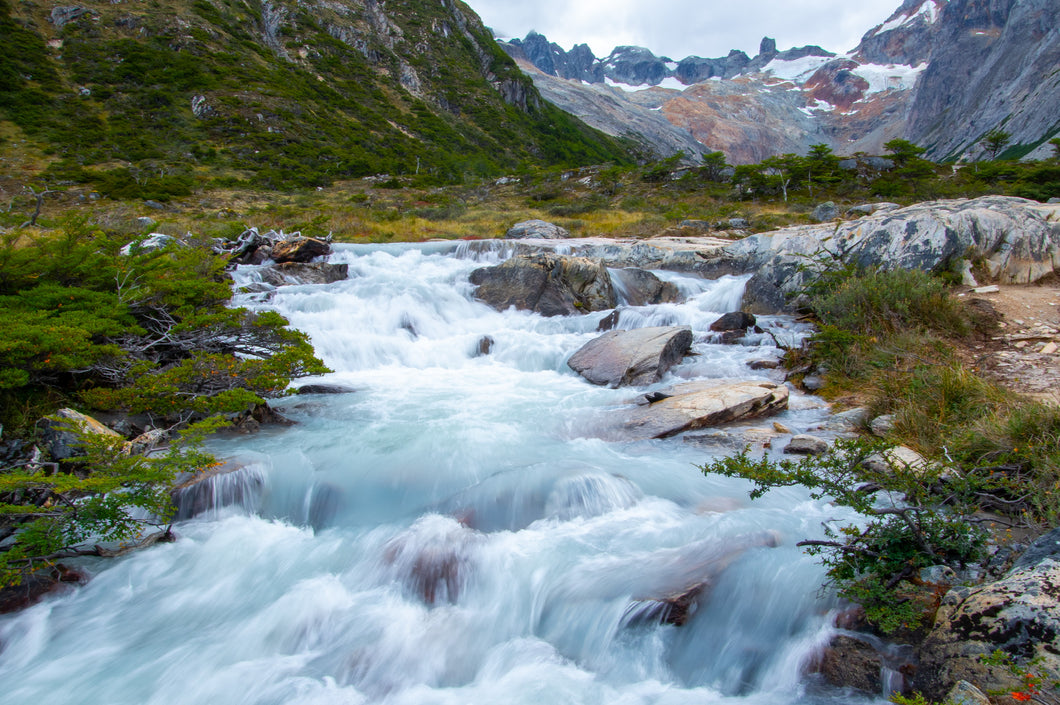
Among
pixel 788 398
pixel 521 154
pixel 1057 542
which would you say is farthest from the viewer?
pixel 521 154

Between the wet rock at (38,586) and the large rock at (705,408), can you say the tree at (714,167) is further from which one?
the wet rock at (38,586)

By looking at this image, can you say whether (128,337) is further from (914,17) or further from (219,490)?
(914,17)

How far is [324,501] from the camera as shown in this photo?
4.76m

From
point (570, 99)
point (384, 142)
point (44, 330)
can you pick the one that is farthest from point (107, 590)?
point (570, 99)

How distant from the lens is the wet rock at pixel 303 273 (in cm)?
1197

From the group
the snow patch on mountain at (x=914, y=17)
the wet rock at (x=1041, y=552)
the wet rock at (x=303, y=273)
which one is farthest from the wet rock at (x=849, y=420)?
the snow patch on mountain at (x=914, y=17)

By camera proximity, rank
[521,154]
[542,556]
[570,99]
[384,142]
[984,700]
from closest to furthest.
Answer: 1. [984,700]
2. [542,556]
3. [384,142]
4. [521,154]
5. [570,99]

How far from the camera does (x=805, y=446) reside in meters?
4.70

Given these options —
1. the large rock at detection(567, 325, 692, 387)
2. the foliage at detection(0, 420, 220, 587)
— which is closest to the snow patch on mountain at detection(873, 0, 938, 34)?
the large rock at detection(567, 325, 692, 387)

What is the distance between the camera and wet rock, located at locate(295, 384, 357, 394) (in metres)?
7.67

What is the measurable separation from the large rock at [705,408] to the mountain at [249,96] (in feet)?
87.8

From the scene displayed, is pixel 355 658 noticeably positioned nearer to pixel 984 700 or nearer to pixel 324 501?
pixel 324 501

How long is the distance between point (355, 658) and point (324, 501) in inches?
75.2

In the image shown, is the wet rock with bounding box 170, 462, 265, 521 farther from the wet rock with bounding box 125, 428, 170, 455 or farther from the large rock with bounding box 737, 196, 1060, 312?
the large rock with bounding box 737, 196, 1060, 312
